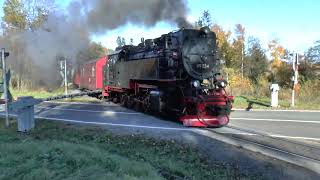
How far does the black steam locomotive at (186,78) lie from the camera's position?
52.1ft

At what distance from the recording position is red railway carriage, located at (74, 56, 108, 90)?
30.0 metres

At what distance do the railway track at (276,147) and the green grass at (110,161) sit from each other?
5.22 feet

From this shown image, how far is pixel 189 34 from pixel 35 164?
9769 mm

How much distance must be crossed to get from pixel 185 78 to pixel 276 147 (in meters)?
5.66

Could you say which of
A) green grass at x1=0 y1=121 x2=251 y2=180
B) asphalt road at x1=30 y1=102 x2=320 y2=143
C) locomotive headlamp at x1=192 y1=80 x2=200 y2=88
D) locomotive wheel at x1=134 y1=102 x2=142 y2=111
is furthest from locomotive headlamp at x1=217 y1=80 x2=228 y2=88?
locomotive wheel at x1=134 y1=102 x2=142 y2=111

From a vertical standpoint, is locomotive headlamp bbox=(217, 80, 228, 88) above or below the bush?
above

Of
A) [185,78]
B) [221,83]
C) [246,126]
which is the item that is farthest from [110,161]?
[221,83]

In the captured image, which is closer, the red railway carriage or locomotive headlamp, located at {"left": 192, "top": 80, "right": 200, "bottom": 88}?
locomotive headlamp, located at {"left": 192, "top": 80, "right": 200, "bottom": 88}

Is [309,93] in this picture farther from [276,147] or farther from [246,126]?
[276,147]

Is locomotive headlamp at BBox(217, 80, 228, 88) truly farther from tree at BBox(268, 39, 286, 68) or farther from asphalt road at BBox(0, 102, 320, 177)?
tree at BBox(268, 39, 286, 68)

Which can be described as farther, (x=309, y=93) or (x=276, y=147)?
(x=309, y=93)

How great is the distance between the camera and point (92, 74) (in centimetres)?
3344

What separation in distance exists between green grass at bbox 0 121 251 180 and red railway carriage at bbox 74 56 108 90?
16.7 m

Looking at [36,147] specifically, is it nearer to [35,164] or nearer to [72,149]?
[72,149]
